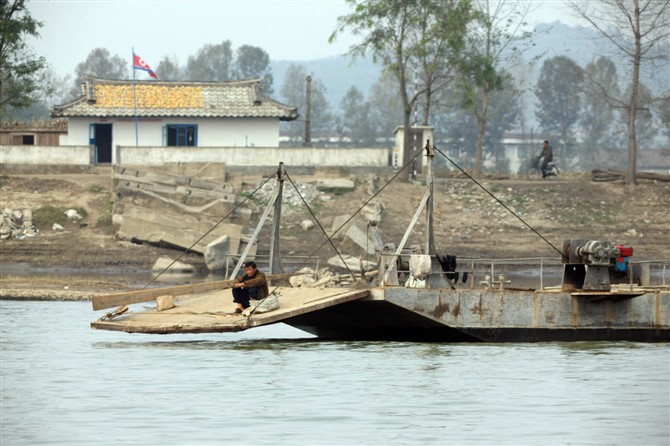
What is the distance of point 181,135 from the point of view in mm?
62281

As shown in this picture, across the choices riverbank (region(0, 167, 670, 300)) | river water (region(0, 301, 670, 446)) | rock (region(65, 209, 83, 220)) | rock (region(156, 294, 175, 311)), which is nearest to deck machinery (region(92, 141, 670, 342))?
rock (region(156, 294, 175, 311))

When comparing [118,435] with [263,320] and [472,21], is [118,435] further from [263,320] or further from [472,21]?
[472,21]

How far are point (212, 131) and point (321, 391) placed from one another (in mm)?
41025

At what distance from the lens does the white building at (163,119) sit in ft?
202

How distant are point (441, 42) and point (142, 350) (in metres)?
33.4

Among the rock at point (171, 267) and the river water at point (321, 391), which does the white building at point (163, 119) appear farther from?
the river water at point (321, 391)

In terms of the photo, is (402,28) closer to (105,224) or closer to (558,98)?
(105,224)

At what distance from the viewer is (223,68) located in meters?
140

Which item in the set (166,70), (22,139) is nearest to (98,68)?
(166,70)

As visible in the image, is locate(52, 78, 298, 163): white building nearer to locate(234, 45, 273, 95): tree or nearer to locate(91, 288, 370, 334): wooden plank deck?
locate(91, 288, 370, 334): wooden plank deck

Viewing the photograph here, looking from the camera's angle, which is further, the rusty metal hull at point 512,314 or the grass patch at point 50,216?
the grass patch at point 50,216

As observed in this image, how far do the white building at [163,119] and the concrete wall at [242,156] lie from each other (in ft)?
16.3

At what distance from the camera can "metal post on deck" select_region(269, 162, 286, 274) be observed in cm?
2789

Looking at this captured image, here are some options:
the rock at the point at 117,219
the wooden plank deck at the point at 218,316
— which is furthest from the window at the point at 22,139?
the wooden plank deck at the point at 218,316
